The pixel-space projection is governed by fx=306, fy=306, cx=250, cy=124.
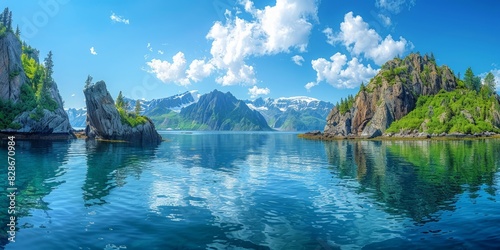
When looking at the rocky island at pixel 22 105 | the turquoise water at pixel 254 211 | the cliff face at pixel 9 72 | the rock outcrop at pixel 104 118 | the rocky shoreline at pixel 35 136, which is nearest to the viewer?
the turquoise water at pixel 254 211

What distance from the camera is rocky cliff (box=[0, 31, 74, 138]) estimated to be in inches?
5049

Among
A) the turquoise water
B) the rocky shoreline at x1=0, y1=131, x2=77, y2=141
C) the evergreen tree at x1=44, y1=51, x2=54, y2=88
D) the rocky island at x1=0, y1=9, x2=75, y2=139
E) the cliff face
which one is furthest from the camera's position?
the evergreen tree at x1=44, y1=51, x2=54, y2=88

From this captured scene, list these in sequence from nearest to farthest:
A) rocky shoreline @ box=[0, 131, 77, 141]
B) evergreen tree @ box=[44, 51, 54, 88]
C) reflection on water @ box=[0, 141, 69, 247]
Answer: reflection on water @ box=[0, 141, 69, 247], rocky shoreline @ box=[0, 131, 77, 141], evergreen tree @ box=[44, 51, 54, 88]

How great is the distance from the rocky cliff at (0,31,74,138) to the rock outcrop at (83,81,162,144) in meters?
16.0

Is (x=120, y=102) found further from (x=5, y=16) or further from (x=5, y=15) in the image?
(x=5, y=15)

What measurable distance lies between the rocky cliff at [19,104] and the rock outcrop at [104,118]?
52.5 feet

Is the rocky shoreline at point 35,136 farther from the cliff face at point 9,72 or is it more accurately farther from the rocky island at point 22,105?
the cliff face at point 9,72

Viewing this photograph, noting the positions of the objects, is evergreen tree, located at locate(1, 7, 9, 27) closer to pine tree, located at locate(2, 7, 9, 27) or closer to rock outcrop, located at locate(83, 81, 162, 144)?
pine tree, located at locate(2, 7, 9, 27)

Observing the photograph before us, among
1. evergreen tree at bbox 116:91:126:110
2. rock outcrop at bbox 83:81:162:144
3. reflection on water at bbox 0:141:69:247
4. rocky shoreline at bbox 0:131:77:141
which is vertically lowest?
reflection on water at bbox 0:141:69:247

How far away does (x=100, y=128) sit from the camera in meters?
139

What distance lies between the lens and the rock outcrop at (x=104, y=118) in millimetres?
135500

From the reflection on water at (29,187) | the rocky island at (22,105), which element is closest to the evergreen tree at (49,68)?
the rocky island at (22,105)

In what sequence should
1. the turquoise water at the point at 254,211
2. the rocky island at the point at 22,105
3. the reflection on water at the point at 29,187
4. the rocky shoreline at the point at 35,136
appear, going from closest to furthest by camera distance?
1. the turquoise water at the point at 254,211
2. the reflection on water at the point at 29,187
3. the rocky shoreline at the point at 35,136
4. the rocky island at the point at 22,105

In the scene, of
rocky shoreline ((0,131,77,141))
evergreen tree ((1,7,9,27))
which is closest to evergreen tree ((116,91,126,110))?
rocky shoreline ((0,131,77,141))
